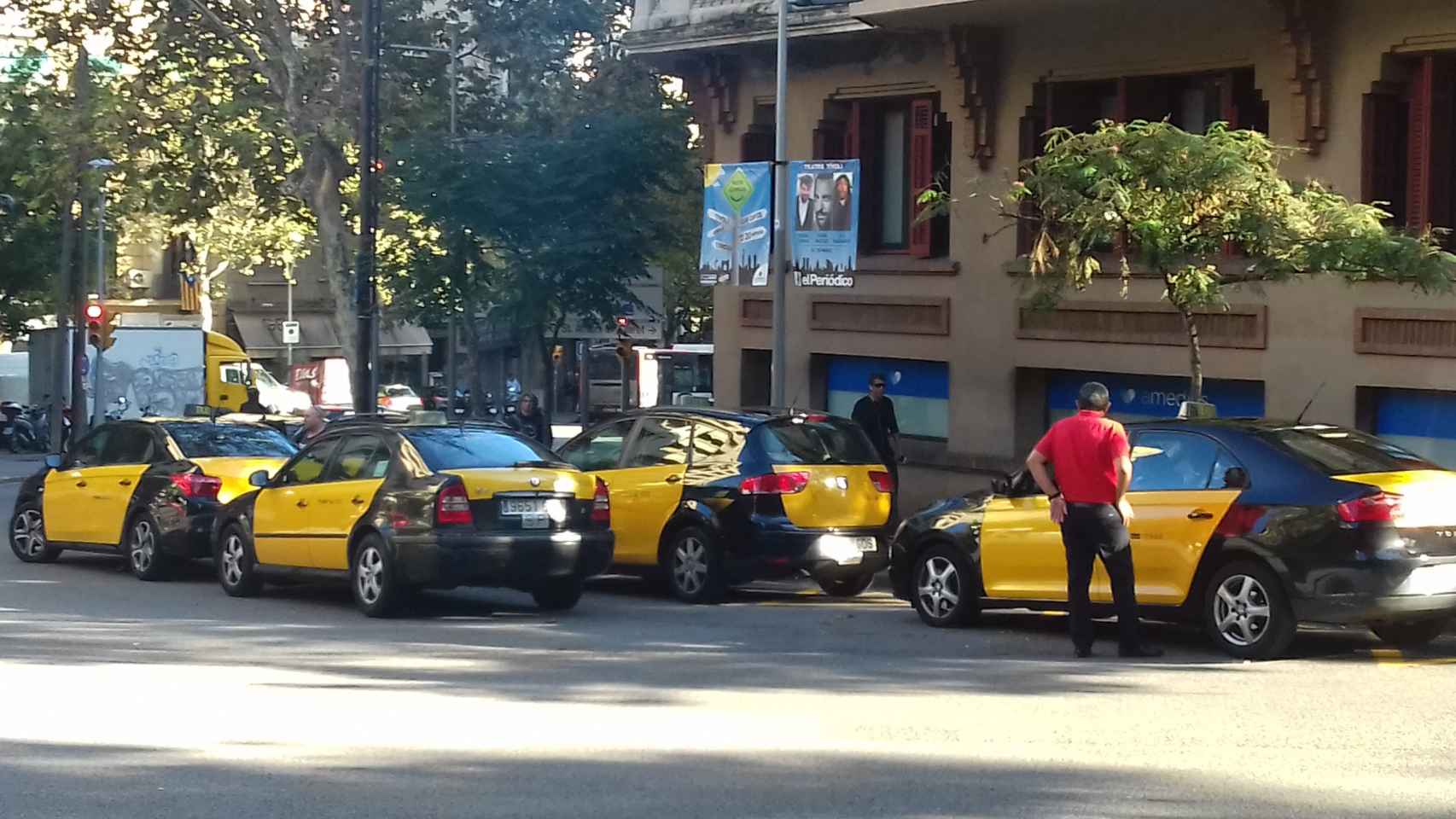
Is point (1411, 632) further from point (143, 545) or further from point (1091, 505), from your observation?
point (143, 545)

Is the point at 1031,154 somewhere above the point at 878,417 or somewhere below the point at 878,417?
above

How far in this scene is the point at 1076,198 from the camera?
1527cm

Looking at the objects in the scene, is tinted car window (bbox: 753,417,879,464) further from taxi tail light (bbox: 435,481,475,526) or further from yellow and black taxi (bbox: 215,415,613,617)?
taxi tail light (bbox: 435,481,475,526)

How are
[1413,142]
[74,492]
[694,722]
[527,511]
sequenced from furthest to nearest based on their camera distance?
[74,492], [1413,142], [527,511], [694,722]

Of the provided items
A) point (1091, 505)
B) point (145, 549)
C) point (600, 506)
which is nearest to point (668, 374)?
point (145, 549)

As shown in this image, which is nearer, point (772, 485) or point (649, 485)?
point (772, 485)

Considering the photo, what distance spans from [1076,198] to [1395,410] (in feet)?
17.6

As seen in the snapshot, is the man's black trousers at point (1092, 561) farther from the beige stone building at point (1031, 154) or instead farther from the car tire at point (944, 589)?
the beige stone building at point (1031, 154)

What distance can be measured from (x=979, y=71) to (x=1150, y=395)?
13.7 feet

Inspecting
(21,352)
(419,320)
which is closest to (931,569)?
(419,320)

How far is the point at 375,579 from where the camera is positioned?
1434 cm

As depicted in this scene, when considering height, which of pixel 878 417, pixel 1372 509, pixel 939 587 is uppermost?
pixel 878 417

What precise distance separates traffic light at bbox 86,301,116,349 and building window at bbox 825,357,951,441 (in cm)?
1767

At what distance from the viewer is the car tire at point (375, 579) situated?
14.1 metres
